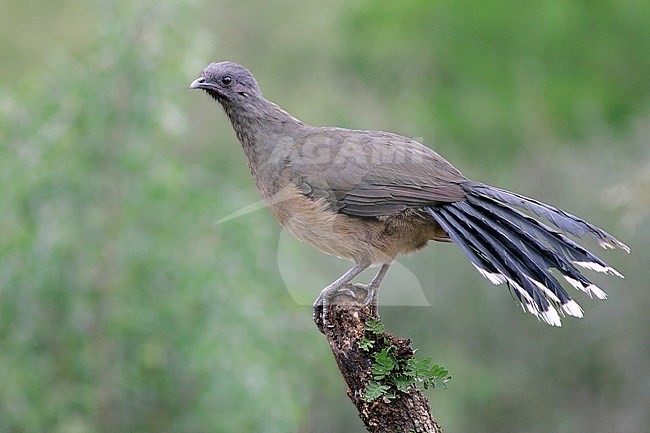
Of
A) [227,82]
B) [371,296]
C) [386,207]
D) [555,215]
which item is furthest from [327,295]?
[227,82]

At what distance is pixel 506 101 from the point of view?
56.4 ft

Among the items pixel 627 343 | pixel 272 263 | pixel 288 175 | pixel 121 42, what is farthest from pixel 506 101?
pixel 288 175

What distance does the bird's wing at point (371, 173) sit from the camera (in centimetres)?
435

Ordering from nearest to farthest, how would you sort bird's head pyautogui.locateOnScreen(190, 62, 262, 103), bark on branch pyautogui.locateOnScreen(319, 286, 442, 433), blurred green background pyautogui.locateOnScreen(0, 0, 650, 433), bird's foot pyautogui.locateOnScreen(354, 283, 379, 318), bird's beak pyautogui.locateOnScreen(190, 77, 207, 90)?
bark on branch pyautogui.locateOnScreen(319, 286, 442, 433) → bird's foot pyautogui.locateOnScreen(354, 283, 379, 318) → bird's beak pyautogui.locateOnScreen(190, 77, 207, 90) → bird's head pyautogui.locateOnScreen(190, 62, 262, 103) → blurred green background pyautogui.locateOnScreen(0, 0, 650, 433)

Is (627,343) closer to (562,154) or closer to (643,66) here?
(562,154)

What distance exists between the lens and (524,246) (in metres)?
4.10

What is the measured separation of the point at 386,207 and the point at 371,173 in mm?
199

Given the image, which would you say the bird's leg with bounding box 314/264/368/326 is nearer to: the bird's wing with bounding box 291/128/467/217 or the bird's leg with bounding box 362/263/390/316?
the bird's leg with bounding box 362/263/390/316

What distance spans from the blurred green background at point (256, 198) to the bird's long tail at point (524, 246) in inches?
111

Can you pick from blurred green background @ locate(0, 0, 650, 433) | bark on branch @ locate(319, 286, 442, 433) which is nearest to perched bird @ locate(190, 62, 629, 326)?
bark on branch @ locate(319, 286, 442, 433)

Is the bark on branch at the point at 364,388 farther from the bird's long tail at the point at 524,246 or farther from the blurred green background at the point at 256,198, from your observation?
the blurred green background at the point at 256,198

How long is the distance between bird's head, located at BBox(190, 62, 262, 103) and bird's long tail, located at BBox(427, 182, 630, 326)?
1212mm

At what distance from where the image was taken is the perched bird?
4043mm

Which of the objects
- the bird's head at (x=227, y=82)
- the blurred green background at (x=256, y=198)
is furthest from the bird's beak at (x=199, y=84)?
the blurred green background at (x=256, y=198)
